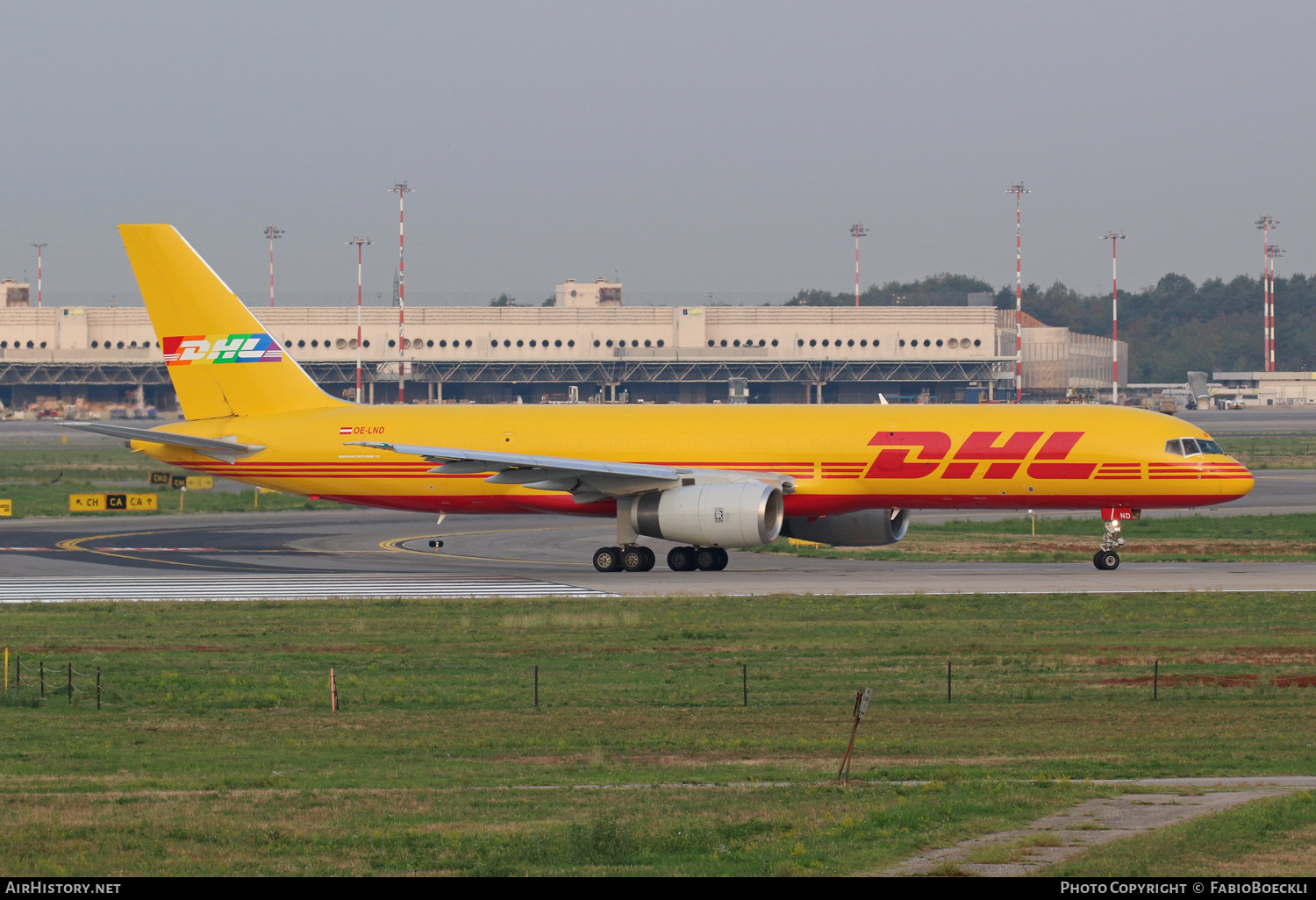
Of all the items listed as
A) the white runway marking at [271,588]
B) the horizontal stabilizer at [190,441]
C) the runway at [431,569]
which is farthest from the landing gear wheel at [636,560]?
the horizontal stabilizer at [190,441]

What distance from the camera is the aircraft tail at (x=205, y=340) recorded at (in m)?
47.7

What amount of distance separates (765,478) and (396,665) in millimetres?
18271

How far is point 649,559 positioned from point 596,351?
123 meters

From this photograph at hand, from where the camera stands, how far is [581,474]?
4244cm

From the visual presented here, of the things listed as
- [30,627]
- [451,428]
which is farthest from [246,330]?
[30,627]

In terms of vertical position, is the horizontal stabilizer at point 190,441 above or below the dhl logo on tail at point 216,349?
below

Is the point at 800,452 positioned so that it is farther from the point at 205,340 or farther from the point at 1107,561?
the point at 205,340

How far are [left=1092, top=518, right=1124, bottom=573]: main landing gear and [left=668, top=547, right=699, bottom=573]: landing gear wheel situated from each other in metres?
11.8

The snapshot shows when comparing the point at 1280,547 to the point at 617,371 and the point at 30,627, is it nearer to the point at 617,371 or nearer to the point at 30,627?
the point at 30,627

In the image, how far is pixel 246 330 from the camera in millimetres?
48656

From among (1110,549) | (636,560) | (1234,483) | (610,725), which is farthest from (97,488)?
(610,725)

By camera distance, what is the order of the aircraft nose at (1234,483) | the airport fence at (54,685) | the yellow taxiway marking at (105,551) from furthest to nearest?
the yellow taxiway marking at (105,551)
the aircraft nose at (1234,483)
the airport fence at (54,685)

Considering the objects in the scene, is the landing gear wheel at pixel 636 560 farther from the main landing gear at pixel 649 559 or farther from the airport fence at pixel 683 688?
the airport fence at pixel 683 688

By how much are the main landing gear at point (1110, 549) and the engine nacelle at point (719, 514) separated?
9451mm
